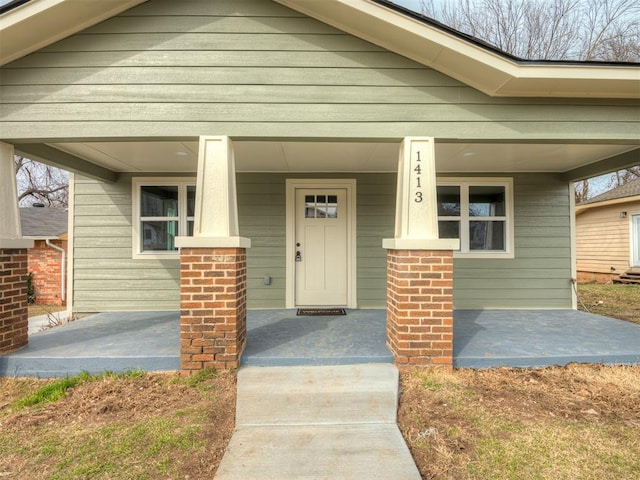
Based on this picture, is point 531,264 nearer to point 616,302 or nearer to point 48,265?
point 616,302

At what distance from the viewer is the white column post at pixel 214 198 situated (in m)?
3.11

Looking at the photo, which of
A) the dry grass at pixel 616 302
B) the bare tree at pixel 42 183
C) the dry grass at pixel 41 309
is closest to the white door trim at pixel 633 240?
the dry grass at pixel 616 302

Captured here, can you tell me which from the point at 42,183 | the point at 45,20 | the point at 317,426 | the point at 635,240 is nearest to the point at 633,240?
the point at 635,240

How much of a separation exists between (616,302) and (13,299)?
1044 centimetres

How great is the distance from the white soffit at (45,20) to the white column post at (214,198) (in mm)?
1477

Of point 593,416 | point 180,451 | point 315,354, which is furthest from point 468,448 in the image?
point 180,451

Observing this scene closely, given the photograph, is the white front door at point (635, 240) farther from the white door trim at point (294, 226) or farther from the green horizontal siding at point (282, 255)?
the white door trim at point (294, 226)

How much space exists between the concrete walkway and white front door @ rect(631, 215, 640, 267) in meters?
12.3

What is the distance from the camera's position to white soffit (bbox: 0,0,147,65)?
113 inches

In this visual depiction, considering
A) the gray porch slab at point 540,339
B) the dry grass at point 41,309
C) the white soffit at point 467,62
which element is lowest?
the dry grass at point 41,309

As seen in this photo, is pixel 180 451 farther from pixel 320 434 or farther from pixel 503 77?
pixel 503 77

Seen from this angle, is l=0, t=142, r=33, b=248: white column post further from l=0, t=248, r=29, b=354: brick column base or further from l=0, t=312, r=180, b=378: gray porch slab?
l=0, t=312, r=180, b=378: gray porch slab

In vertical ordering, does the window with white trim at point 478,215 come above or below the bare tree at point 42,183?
below

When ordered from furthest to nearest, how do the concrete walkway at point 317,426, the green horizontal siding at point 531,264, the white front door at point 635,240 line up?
Result: the white front door at point 635,240 → the green horizontal siding at point 531,264 → the concrete walkway at point 317,426
